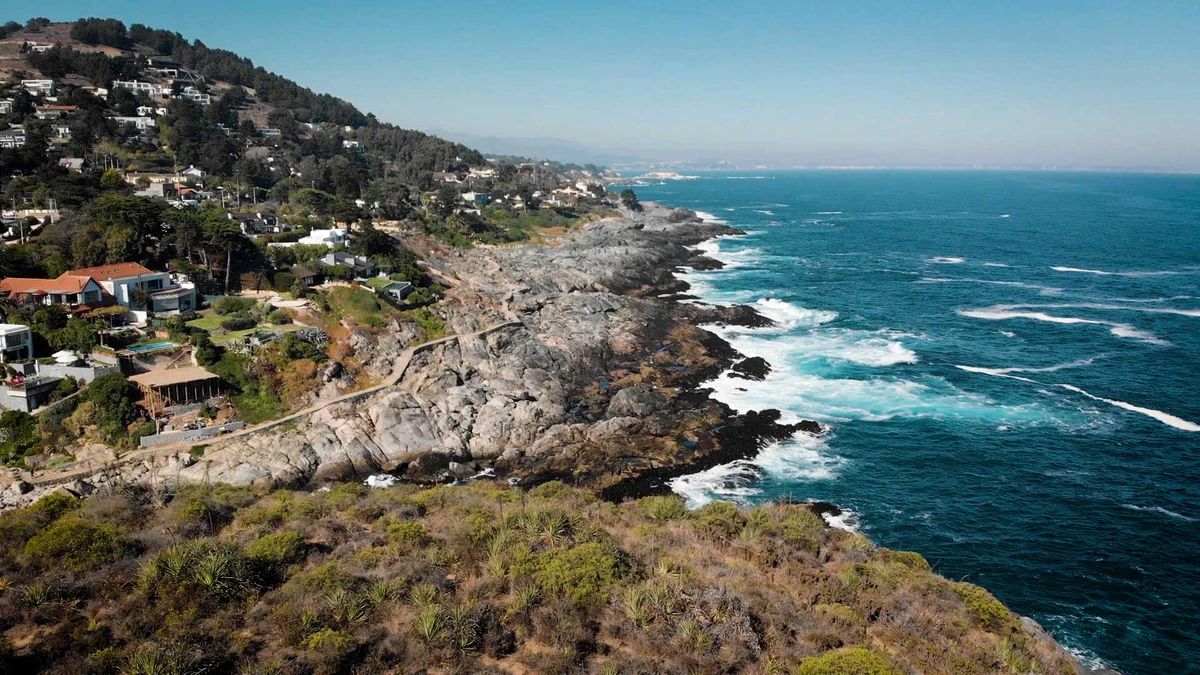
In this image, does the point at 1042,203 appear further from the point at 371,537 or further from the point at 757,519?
the point at 371,537

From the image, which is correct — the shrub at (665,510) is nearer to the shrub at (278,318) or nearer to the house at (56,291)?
the shrub at (278,318)

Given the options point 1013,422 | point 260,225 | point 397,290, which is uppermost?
point 260,225

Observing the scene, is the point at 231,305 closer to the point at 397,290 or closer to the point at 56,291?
the point at 56,291

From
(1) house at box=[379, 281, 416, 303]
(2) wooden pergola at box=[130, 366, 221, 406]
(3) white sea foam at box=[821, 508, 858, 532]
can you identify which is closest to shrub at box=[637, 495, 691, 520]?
(3) white sea foam at box=[821, 508, 858, 532]

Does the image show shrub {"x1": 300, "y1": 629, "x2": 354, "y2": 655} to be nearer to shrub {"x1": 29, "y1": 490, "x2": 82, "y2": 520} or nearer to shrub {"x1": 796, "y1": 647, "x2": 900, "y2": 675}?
shrub {"x1": 796, "y1": 647, "x2": 900, "y2": 675}

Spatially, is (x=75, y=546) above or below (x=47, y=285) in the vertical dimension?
below

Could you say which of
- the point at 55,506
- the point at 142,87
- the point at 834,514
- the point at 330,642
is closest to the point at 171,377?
the point at 55,506
